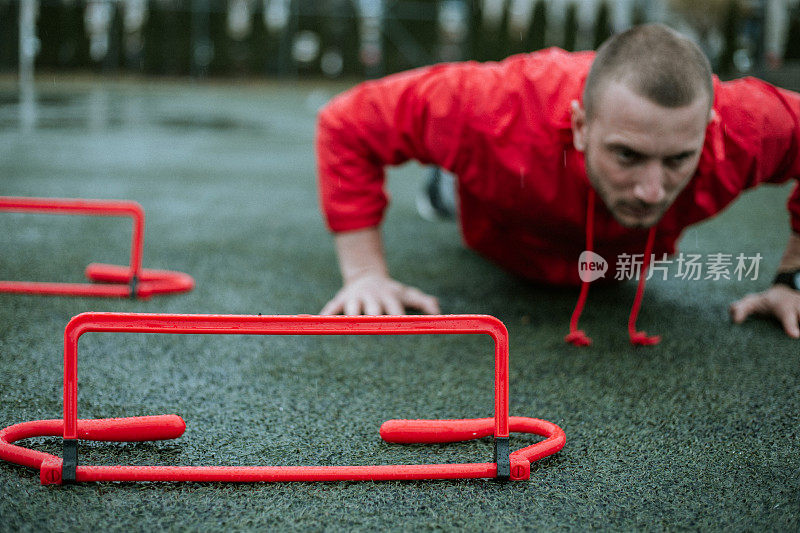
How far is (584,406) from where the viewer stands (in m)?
1.53

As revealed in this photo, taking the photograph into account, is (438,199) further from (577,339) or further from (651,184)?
(651,184)

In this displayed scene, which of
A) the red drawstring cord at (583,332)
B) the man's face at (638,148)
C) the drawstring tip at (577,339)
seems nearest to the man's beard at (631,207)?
the man's face at (638,148)

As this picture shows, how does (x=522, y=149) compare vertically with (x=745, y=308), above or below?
above

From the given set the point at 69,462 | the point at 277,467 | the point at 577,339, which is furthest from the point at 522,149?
the point at 69,462

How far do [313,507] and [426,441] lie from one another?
0.28 m

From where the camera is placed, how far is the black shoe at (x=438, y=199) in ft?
10.8

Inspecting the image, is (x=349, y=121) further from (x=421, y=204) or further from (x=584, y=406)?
(x=421, y=204)

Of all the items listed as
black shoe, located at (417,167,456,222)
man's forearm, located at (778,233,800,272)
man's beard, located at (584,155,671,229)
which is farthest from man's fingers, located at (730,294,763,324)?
black shoe, located at (417,167,456,222)

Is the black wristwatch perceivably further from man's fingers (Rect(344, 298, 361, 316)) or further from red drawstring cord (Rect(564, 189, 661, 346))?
man's fingers (Rect(344, 298, 361, 316))

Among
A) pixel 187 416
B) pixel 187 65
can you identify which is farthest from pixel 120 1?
pixel 187 416

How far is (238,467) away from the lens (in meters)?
1.18

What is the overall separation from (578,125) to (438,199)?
1.79m

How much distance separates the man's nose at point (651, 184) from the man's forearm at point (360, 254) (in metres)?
0.83

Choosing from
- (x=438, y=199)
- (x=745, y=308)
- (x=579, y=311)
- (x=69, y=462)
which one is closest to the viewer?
(x=69, y=462)
